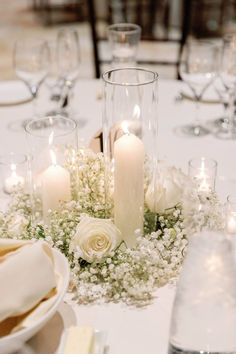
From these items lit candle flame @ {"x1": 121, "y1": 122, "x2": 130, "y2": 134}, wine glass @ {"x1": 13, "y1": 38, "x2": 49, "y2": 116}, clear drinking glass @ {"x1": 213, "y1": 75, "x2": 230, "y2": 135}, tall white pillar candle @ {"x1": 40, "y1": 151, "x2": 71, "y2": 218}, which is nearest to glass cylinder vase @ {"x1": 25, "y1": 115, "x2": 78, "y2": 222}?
tall white pillar candle @ {"x1": 40, "y1": 151, "x2": 71, "y2": 218}

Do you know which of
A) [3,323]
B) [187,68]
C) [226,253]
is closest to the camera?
[226,253]

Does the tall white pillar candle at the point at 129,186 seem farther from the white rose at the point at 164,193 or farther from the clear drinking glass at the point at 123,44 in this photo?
the clear drinking glass at the point at 123,44

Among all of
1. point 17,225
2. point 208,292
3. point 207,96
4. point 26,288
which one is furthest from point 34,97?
point 208,292

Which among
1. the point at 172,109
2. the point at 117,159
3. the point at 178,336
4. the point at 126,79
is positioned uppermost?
the point at 126,79

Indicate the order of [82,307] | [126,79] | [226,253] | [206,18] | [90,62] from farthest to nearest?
1. [206,18]
2. [90,62]
3. [126,79]
4. [82,307]
5. [226,253]

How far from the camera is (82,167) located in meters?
1.10

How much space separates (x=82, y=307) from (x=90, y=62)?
14.5ft

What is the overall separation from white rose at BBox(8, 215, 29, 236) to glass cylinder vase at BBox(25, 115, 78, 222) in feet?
0.13

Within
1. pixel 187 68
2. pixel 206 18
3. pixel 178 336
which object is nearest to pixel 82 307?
pixel 178 336

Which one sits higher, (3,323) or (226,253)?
(226,253)

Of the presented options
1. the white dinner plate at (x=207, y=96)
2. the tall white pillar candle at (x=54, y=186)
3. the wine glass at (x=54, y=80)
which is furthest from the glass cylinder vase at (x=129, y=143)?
the white dinner plate at (x=207, y=96)

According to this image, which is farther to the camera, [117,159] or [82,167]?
[82,167]

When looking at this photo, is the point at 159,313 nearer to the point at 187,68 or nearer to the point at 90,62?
the point at 187,68

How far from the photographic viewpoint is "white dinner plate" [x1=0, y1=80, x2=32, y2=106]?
1862mm
